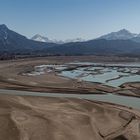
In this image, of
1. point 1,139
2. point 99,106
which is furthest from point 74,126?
point 99,106

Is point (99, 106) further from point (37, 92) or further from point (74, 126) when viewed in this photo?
point (37, 92)

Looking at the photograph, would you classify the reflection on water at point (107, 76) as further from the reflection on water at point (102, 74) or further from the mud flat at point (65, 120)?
the mud flat at point (65, 120)

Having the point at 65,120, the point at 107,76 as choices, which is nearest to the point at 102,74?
the point at 107,76

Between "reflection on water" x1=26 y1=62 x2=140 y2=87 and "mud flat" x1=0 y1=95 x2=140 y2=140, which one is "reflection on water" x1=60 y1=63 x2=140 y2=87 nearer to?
"reflection on water" x1=26 y1=62 x2=140 y2=87

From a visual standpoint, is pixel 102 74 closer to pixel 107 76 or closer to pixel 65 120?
pixel 107 76

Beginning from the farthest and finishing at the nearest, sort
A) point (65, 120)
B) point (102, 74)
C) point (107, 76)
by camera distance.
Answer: point (102, 74)
point (107, 76)
point (65, 120)

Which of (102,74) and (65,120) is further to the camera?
(102,74)

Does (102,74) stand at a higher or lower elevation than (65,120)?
lower

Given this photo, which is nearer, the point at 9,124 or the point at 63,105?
the point at 9,124
